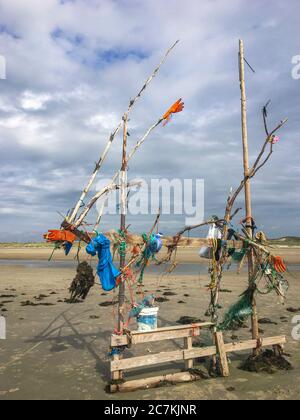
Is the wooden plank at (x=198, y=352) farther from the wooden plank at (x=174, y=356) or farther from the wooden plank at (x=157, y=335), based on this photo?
the wooden plank at (x=157, y=335)

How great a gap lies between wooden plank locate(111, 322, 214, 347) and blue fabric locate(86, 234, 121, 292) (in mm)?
1009

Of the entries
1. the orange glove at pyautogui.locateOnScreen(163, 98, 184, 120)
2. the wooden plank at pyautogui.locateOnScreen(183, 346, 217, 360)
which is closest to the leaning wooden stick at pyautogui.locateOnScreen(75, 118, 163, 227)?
the orange glove at pyautogui.locateOnScreen(163, 98, 184, 120)

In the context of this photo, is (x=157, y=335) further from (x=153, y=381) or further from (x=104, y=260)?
(x=104, y=260)

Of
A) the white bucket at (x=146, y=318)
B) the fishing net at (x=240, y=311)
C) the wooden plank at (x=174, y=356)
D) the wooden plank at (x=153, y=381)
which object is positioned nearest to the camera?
the wooden plank at (x=153, y=381)

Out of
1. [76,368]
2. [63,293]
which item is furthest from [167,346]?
[63,293]

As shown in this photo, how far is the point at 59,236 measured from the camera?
6.68 meters

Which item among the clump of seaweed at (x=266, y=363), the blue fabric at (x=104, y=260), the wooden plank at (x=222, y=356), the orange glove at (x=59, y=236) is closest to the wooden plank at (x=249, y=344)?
the wooden plank at (x=222, y=356)

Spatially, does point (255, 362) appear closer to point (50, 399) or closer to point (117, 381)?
point (117, 381)

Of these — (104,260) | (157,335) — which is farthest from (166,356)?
(104,260)

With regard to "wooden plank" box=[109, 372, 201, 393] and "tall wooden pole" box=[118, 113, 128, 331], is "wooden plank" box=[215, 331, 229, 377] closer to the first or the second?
"wooden plank" box=[109, 372, 201, 393]

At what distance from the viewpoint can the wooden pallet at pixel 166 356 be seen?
6.90 metres

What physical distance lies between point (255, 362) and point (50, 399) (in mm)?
4301

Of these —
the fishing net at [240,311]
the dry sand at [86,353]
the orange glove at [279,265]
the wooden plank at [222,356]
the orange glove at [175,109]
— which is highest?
the orange glove at [175,109]

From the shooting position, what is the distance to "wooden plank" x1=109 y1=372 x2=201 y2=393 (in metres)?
6.80
